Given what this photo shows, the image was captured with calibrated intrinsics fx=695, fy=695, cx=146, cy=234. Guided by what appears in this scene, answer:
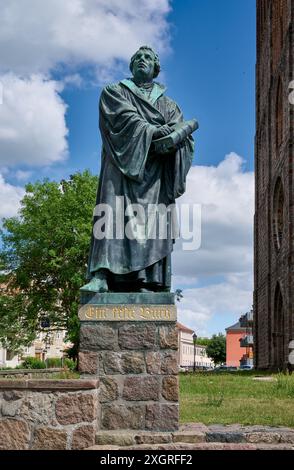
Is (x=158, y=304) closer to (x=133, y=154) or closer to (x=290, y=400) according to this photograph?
(x=133, y=154)

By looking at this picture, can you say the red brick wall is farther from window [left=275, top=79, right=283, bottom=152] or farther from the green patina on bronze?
the green patina on bronze

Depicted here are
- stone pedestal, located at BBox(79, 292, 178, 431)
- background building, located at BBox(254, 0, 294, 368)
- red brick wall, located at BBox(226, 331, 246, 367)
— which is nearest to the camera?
stone pedestal, located at BBox(79, 292, 178, 431)

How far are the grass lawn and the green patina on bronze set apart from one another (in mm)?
2487

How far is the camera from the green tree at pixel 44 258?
4217 cm

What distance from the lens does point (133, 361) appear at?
21.5ft

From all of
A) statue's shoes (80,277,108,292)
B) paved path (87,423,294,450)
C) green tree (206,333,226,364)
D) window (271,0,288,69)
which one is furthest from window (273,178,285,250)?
green tree (206,333,226,364)

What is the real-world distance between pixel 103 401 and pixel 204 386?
9.38 metres

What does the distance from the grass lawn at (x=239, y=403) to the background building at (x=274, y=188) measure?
14150mm

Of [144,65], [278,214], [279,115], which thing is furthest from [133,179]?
[279,115]

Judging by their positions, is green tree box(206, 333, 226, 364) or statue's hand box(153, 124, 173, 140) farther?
green tree box(206, 333, 226, 364)

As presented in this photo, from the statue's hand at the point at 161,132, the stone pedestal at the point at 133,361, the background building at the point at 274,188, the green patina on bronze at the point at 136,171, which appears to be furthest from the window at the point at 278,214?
the stone pedestal at the point at 133,361

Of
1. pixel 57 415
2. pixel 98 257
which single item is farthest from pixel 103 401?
pixel 98 257

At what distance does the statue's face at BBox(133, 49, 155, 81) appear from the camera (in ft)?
24.3

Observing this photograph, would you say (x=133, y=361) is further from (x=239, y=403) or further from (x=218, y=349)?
(x=218, y=349)
